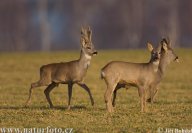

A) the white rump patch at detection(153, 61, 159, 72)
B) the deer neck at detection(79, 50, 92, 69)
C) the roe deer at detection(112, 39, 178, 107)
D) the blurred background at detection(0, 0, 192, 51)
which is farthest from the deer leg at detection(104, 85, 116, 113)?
the blurred background at detection(0, 0, 192, 51)

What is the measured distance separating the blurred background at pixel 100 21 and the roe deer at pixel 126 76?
6578 cm

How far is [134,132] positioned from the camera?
671 inches

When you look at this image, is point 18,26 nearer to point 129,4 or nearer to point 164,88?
point 129,4

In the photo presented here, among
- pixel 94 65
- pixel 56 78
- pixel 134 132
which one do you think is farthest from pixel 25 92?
pixel 94 65

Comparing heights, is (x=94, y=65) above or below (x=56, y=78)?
above

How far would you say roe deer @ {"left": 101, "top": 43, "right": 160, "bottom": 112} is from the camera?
20125mm

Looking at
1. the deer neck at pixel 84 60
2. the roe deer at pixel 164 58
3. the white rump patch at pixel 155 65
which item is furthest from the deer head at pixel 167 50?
the deer neck at pixel 84 60

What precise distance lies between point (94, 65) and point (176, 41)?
1627 inches

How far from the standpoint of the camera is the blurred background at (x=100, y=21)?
9006cm

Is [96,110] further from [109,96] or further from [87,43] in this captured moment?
[87,43]

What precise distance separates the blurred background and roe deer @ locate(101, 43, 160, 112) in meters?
65.8

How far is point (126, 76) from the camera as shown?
20.3m

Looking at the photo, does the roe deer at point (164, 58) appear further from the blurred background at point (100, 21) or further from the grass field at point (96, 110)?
the blurred background at point (100, 21)

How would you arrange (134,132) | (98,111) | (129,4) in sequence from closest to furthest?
1. (134,132)
2. (98,111)
3. (129,4)
